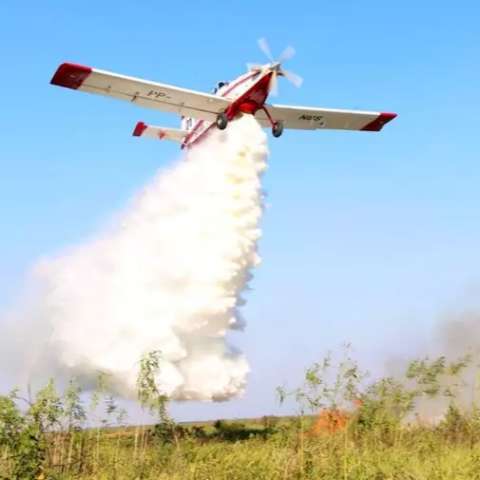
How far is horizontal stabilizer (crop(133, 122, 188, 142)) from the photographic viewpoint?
39.4 m

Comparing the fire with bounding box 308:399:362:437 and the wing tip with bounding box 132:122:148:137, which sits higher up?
the wing tip with bounding box 132:122:148:137

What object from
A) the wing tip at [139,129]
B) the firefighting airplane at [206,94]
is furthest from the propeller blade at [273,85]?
the wing tip at [139,129]

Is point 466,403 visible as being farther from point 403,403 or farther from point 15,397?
point 15,397

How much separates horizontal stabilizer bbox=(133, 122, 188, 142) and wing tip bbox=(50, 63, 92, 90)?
9.88m

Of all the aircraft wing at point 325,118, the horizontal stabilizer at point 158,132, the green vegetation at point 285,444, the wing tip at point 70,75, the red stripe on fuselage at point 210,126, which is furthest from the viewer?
the horizontal stabilizer at point 158,132

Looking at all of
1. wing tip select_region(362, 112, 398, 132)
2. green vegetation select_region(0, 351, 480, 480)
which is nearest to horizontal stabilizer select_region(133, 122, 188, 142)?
wing tip select_region(362, 112, 398, 132)

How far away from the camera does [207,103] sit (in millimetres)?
31875

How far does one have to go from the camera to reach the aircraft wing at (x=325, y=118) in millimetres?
35031

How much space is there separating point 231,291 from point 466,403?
12978 millimetres

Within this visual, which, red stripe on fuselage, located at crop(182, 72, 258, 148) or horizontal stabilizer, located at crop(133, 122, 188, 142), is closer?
red stripe on fuselage, located at crop(182, 72, 258, 148)

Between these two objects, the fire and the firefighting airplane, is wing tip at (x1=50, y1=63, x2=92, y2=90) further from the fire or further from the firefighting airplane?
the fire

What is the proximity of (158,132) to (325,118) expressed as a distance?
30.8ft

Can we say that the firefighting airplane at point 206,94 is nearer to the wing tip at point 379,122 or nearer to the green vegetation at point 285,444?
the wing tip at point 379,122

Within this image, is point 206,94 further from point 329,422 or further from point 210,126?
point 329,422
